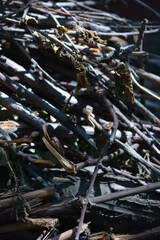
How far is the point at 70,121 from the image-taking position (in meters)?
1.24

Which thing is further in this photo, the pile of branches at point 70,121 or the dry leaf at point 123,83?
the dry leaf at point 123,83

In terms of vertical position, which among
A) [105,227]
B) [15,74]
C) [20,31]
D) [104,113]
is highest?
[20,31]

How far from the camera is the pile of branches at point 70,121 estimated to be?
3.54 feet

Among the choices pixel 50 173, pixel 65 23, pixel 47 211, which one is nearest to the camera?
pixel 47 211

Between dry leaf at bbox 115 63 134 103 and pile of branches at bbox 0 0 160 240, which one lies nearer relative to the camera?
pile of branches at bbox 0 0 160 240

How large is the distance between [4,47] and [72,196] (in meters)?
0.66

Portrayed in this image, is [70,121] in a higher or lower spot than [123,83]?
lower

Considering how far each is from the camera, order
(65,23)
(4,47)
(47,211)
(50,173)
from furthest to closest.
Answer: (65,23) → (4,47) → (50,173) → (47,211)

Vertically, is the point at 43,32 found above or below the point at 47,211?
above

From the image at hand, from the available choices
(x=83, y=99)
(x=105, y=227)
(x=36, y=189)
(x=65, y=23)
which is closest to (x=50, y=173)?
(x=36, y=189)

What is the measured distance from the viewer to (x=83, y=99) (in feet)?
4.68

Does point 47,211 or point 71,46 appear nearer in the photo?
point 47,211

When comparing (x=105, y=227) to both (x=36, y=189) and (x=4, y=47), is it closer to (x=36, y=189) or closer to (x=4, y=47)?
(x=36, y=189)

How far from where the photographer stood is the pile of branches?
1.08 meters
